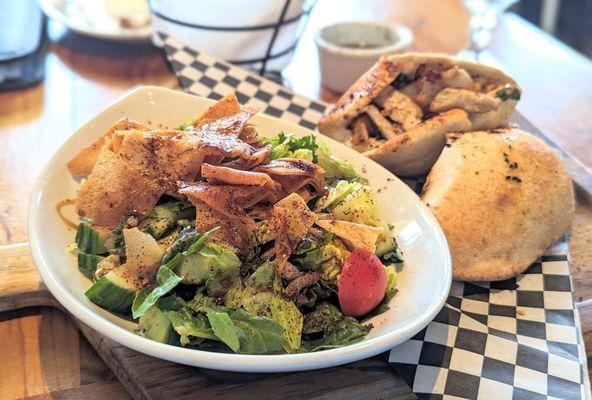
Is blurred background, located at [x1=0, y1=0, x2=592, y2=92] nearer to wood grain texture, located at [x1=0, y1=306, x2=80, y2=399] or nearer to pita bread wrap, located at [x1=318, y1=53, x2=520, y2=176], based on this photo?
pita bread wrap, located at [x1=318, y1=53, x2=520, y2=176]

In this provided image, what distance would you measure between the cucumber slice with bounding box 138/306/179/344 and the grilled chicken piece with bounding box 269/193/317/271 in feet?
0.83

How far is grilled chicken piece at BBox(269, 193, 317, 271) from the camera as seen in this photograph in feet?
4.33

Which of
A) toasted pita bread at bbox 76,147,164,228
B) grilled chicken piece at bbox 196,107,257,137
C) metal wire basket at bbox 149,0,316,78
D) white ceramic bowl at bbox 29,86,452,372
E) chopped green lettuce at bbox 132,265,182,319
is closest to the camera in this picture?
white ceramic bowl at bbox 29,86,452,372

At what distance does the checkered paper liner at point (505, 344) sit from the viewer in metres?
1.29

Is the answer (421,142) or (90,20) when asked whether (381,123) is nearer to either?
(421,142)

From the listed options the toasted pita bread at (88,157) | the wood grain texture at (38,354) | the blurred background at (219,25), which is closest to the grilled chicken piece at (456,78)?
the blurred background at (219,25)

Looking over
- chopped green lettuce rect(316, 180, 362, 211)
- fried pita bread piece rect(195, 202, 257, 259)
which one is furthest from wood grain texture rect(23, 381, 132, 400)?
chopped green lettuce rect(316, 180, 362, 211)

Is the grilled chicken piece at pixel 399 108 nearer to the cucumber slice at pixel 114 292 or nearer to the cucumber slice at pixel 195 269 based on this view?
the cucumber slice at pixel 195 269

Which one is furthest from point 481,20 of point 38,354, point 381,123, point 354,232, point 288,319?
point 38,354

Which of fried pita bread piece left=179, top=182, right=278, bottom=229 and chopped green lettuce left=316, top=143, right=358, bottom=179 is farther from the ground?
fried pita bread piece left=179, top=182, right=278, bottom=229

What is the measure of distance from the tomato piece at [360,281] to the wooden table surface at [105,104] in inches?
19.9

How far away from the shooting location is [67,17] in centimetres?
288

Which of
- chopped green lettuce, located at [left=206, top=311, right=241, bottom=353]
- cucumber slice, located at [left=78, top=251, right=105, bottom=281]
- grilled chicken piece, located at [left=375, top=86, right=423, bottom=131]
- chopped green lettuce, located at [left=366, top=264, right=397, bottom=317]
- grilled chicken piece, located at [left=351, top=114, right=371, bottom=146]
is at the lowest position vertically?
grilled chicken piece, located at [left=351, top=114, right=371, bottom=146]

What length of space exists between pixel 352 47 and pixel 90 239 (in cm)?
164
